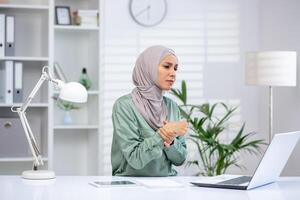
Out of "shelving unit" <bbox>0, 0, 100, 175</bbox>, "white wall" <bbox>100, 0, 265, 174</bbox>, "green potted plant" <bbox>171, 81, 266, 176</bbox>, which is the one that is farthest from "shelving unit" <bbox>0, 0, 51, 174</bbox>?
"green potted plant" <bbox>171, 81, 266, 176</bbox>

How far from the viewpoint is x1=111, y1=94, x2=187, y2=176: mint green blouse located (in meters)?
2.63

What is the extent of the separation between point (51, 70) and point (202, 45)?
1.32m

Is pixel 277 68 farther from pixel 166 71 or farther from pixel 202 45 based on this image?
pixel 166 71

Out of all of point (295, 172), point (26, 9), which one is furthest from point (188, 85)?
point (26, 9)

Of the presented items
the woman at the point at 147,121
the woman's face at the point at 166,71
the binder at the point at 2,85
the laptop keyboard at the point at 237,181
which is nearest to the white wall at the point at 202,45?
the binder at the point at 2,85

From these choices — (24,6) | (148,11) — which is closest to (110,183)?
(24,6)

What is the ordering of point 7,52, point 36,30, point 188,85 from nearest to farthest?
point 7,52, point 36,30, point 188,85

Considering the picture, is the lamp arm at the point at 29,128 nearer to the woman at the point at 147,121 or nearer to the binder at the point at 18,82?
the woman at the point at 147,121

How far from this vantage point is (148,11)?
4773 millimetres

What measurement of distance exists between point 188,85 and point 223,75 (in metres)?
0.32

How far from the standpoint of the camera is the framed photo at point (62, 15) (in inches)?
174

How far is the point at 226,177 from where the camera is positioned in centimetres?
261

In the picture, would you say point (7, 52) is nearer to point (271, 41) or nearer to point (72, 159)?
point (72, 159)

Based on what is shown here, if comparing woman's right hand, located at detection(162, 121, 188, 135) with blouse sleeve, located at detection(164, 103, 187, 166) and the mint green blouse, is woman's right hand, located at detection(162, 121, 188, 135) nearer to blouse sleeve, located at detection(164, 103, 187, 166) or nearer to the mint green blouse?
the mint green blouse
